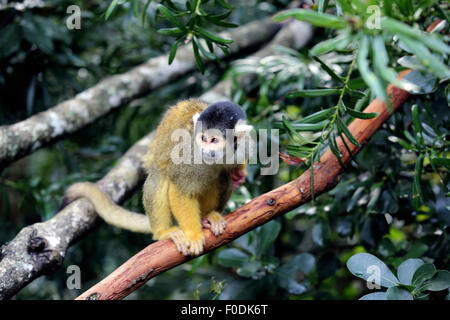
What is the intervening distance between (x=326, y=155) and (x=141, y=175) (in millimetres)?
1726

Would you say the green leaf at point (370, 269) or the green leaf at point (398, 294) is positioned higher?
the green leaf at point (370, 269)

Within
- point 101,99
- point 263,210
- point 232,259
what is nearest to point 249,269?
point 232,259

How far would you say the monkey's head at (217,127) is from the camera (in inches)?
90.0

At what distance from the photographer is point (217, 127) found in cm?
230

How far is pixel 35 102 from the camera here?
3795 millimetres

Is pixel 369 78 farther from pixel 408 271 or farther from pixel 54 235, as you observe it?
pixel 54 235

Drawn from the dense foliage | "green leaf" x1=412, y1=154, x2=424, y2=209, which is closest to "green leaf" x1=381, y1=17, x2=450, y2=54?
the dense foliage

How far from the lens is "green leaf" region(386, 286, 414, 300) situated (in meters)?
1.64

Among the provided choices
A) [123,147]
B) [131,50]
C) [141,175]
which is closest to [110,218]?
[141,175]

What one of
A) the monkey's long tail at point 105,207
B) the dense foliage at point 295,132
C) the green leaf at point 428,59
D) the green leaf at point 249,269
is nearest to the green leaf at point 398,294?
the dense foliage at point 295,132

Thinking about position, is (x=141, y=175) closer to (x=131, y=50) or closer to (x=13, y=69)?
(x=13, y=69)

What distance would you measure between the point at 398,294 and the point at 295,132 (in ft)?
2.70

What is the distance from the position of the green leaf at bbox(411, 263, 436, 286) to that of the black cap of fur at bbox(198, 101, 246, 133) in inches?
47.4

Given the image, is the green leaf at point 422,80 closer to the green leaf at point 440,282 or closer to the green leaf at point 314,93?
the green leaf at point 314,93
